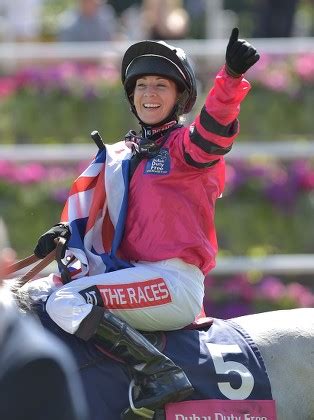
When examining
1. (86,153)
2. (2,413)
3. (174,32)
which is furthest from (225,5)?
(2,413)

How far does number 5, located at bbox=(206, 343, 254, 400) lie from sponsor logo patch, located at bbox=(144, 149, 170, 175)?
2.35ft

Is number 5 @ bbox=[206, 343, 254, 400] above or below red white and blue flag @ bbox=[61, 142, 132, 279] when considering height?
below

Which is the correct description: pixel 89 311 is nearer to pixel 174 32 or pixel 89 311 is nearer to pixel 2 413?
pixel 2 413

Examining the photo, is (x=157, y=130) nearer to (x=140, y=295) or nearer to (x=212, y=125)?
(x=212, y=125)

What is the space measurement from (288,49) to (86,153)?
2.02m

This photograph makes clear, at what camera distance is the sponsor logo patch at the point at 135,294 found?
4.95 m

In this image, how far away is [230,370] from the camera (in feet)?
16.5

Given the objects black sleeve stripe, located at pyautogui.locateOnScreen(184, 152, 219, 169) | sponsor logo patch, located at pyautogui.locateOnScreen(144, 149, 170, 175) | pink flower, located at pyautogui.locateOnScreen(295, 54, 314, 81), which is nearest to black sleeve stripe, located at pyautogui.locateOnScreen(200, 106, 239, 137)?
black sleeve stripe, located at pyautogui.locateOnScreen(184, 152, 219, 169)

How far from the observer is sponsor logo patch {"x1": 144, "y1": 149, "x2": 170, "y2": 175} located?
5035 mm

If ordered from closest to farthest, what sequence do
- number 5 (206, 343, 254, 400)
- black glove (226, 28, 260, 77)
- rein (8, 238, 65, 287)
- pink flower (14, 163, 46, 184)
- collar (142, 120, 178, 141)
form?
black glove (226, 28, 260, 77) → number 5 (206, 343, 254, 400) → rein (8, 238, 65, 287) → collar (142, 120, 178, 141) → pink flower (14, 163, 46, 184)

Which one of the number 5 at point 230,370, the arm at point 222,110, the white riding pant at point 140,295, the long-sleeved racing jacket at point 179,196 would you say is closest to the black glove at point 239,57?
the arm at point 222,110

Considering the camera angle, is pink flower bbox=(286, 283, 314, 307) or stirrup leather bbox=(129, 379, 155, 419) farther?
pink flower bbox=(286, 283, 314, 307)

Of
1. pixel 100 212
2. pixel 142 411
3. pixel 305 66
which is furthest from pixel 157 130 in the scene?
pixel 305 66

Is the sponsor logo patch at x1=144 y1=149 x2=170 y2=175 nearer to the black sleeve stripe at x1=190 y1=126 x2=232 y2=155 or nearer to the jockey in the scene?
the jockey
